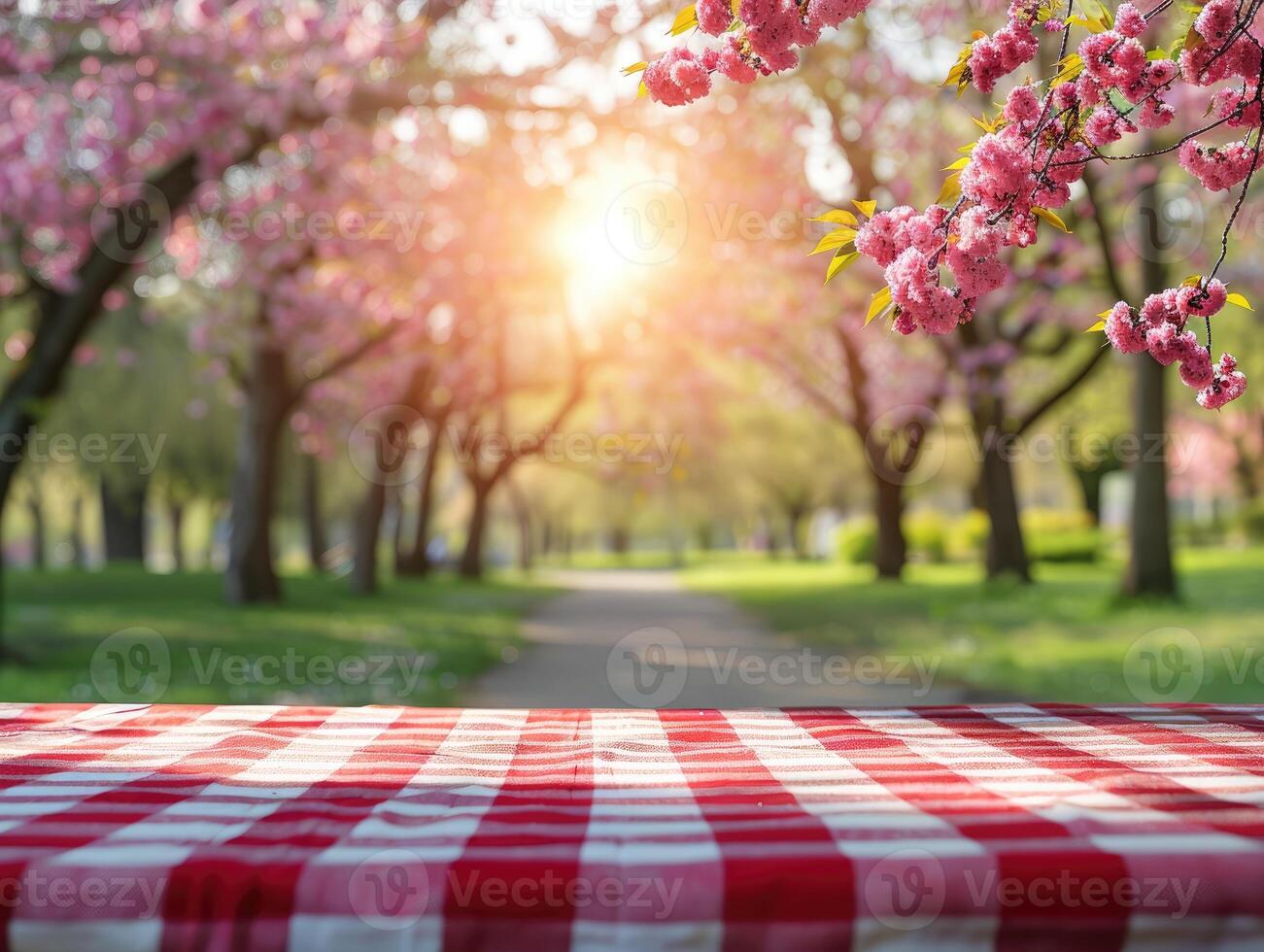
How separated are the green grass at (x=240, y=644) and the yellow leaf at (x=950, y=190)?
656cm

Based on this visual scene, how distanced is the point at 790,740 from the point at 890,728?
0.82 ft

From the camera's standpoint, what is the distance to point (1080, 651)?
1069 cm

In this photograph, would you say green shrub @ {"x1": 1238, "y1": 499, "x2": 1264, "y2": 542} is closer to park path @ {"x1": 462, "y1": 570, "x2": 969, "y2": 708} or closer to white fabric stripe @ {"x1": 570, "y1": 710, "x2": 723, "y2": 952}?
park path @ {"x1": 462, "y1": 570, "x2": 969, "y2": 708}

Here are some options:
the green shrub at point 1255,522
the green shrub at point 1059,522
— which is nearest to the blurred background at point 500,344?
the green shrub at point 1059,522

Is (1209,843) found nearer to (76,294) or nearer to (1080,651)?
(1080,651)

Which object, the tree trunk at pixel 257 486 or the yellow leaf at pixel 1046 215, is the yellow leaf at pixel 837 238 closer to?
the yellow leaf at pixel 1046 215

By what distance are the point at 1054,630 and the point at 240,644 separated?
27.8ft

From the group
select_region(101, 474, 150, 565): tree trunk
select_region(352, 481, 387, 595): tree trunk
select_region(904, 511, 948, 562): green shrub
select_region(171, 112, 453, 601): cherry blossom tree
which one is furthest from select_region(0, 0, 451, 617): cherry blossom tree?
select_region(904, 511, 948, 562): green shrub

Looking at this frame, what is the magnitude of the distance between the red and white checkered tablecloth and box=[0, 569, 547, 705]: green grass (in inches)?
267

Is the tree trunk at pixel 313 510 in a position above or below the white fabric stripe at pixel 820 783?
above

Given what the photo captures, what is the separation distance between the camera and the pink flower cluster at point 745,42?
271cm

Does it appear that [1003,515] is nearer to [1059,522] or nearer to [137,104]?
[137,104]

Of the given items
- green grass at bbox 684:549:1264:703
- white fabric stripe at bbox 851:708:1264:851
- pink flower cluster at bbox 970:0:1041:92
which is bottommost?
green grass at bbox 684:549:1264:703

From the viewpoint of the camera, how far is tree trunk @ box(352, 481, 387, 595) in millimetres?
22094
